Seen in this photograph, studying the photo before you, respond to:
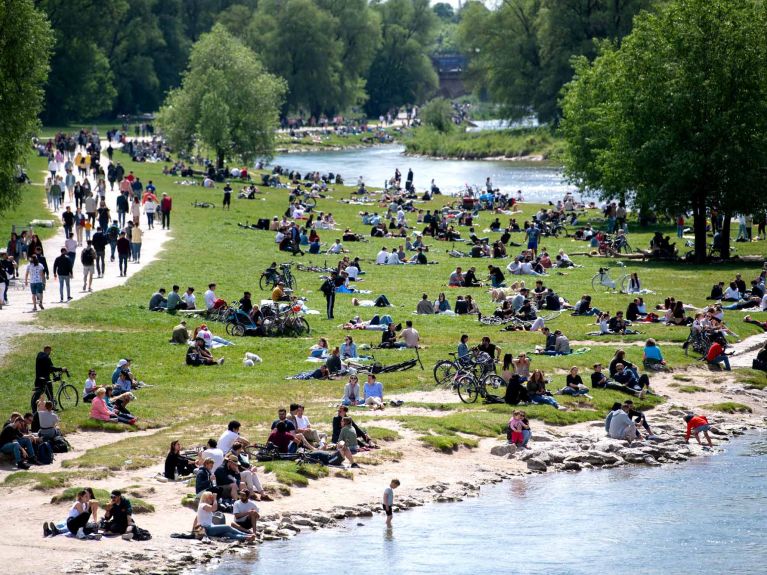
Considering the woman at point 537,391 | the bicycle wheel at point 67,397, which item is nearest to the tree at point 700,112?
the woman at point 537,391

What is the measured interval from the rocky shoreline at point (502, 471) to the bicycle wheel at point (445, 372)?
11.2 feet

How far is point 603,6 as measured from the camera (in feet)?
375

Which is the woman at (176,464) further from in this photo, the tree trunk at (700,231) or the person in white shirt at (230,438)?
the tree trunk at (700,231)

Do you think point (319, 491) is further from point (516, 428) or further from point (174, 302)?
point (174, 302)

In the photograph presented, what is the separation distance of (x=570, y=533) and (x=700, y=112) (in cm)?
3224

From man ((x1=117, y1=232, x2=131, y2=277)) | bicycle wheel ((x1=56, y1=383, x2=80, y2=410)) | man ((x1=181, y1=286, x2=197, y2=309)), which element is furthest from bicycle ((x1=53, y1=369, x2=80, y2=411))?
man ((x1=117, y1=232, x2=131, y2=277))

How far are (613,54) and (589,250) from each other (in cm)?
1210

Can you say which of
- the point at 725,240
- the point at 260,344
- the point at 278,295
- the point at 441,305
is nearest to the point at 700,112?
the point at 725,240

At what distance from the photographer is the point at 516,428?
30344mm

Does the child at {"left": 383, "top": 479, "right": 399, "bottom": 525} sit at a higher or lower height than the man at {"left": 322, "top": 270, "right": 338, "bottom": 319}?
lower

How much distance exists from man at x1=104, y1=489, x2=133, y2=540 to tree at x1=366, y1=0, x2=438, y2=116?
15173 centimetres

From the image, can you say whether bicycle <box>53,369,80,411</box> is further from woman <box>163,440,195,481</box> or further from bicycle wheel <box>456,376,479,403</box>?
bicycle wheel <box>456,376,479,403</box>

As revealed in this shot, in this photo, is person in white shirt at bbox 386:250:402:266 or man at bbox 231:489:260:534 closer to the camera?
man at bbox 231:489:260:534

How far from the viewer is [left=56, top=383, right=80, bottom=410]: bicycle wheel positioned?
1182 inches
